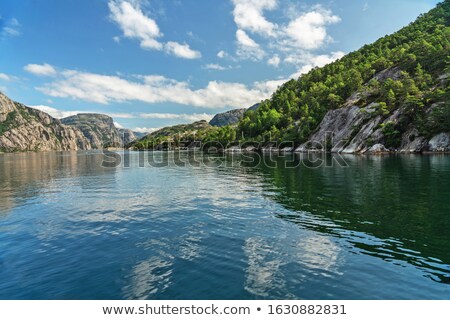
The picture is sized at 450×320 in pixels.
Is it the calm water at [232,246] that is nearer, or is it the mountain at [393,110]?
the calm water at [232,246]

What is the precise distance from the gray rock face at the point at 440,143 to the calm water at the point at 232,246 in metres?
88.6

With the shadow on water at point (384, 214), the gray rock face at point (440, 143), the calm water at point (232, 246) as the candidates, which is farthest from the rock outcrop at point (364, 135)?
the calm water at point (232, 246)

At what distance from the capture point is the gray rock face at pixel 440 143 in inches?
4198

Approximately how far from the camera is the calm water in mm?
13531

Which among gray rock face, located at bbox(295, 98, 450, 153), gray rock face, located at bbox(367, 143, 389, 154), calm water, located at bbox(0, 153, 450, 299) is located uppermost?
gray rock face, located at bbox(295, 98, 450, 153)

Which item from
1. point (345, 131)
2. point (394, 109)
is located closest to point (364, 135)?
point (345, 131)

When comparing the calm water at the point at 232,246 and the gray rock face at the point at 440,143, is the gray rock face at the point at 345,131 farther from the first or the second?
the calm water at the point at 232,246

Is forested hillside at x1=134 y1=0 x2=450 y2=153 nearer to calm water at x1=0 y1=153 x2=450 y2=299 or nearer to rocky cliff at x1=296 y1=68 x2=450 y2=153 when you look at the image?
rocky cliff at x1=296 y1=68 x2=450 y2=153

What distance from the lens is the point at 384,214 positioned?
26172mm

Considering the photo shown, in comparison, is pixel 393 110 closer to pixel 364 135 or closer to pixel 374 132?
pixel 374 132

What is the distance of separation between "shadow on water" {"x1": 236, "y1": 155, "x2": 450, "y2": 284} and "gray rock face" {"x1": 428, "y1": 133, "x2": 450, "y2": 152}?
248 ft

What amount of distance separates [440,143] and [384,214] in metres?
107

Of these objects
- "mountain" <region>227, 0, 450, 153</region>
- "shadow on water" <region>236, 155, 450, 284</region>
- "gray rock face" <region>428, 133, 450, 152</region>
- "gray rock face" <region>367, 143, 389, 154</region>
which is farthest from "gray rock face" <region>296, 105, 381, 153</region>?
"shadow on water" <region>236, 155, 450, 284</region>
